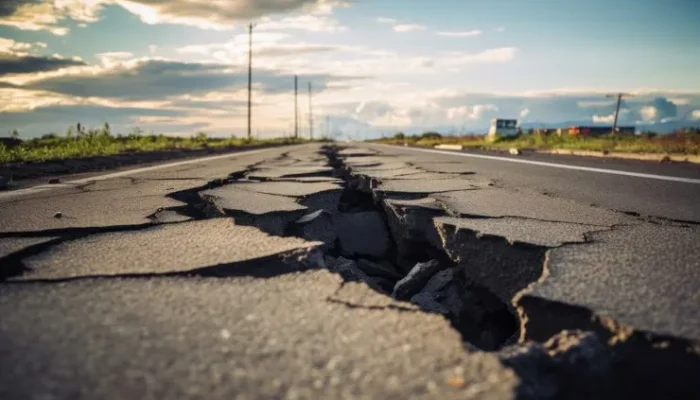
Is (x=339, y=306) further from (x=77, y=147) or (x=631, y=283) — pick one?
(x=77, y=147)

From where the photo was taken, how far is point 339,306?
4.06 feet

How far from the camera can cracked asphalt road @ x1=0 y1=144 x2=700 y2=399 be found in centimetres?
90

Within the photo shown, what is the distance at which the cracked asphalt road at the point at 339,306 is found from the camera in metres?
0.90

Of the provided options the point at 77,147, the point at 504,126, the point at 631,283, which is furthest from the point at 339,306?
the point at 504,126

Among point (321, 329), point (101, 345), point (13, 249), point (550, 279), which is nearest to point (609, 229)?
point (550, 279)

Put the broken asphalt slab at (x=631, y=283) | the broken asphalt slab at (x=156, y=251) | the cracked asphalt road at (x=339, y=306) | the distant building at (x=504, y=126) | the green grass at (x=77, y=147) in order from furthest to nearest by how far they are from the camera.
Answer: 1. the distant building at (x=504, y=126)
2. the green grass at (x=77, y=147)
3. the broken asphalt slab at (x=156, y=251)
4. the broken asphalt slab at (x=631, y=283)
5. the cracked asphalt road at (x=339, y=306)

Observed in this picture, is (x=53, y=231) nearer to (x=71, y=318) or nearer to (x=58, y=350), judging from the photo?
(x=71, y=318)

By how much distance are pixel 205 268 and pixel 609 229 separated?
1785 mm

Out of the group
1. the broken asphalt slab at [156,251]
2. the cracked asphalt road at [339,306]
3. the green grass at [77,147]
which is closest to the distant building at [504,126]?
the green grass at [77,147]

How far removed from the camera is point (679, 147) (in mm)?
9656

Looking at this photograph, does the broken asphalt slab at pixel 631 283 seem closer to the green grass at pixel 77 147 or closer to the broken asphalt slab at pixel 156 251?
the broken asphalt slab at pixel 156 251

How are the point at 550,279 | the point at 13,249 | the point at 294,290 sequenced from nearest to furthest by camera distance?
the point at 294,290, the point at 550,279, the point at 13,249

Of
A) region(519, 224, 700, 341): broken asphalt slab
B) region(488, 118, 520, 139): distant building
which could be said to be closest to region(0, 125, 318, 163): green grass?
region(519, 224, 700, 341): broken asphalt slab

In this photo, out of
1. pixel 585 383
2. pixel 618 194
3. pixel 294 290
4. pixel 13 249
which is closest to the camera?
pixel 585 383
